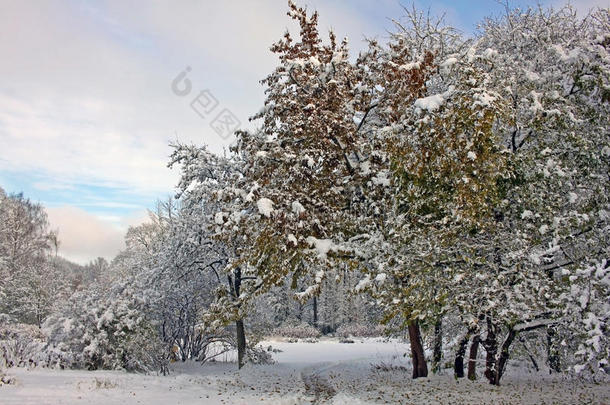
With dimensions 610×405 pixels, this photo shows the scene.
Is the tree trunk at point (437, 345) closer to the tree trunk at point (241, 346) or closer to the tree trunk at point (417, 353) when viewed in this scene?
the tree trunk at point (417, 353)

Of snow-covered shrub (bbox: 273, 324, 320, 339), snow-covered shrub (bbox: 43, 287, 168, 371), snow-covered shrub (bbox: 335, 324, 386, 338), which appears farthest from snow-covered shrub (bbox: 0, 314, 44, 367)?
snow-covered shrub (bbox: 335, 324, 386, 338)

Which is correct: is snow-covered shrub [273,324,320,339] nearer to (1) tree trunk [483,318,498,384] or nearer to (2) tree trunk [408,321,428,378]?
(2) tree trunk [408,321,428,378]

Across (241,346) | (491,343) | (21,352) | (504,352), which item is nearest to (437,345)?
(504,352)

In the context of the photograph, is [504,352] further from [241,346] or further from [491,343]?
[241,346]

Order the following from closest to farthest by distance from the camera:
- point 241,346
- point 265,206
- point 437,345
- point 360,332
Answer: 1. point 265,206
2. point 437,345
3. point 241,346
4. point 360,332

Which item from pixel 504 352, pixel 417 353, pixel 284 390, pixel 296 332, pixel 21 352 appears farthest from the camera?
pixel 296 332

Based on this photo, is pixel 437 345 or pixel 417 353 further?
pixel 417 353

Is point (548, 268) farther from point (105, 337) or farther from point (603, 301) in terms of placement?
point (105, 337)

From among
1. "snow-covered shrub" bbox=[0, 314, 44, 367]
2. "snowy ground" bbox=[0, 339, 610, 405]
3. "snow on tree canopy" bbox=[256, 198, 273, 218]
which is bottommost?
"snowy ground" bbox=[0, 339, 610, 405]

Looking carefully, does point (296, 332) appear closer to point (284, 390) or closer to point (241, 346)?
point (241, 346)

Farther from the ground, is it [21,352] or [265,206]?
[265,206]

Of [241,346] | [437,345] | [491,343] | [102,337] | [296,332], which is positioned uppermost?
[491,343]

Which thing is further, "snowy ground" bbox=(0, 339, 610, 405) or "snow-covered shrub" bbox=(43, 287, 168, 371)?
"snow-covered shrub" bbox=(43, 287, 168, 371)

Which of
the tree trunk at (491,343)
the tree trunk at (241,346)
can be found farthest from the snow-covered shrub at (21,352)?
the tree trunk at (491,343)
